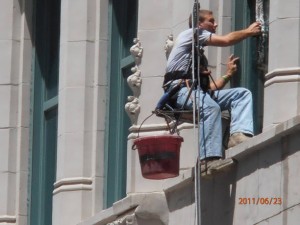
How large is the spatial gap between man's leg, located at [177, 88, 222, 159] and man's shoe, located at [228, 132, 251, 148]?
0.50 ft

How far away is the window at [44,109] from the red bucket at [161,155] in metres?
7.20

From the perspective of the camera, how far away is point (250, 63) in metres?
30.6

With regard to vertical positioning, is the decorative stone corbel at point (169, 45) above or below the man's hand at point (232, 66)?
above

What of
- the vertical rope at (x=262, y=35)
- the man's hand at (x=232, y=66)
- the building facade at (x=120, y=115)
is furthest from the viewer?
the man's hand at (x=232, y=66)

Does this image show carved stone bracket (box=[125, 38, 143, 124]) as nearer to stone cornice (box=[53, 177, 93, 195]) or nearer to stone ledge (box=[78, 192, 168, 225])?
stone ledge (box=[78, 192, 168, 225])

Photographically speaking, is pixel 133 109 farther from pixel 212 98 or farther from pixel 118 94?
pixel 212 98

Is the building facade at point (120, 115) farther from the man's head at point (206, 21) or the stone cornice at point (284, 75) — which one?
the man's head at point (206, 21)

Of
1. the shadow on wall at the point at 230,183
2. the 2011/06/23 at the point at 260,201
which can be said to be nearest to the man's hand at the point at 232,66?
the shadow on wall at the point at 230,183

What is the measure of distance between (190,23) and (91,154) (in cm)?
538

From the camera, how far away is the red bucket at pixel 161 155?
96.1 feet

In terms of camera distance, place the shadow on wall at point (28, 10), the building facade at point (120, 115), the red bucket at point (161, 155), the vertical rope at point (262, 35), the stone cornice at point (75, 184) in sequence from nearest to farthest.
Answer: the building facade at point (120, 115) < the red bucket at point (161, 155) < the vertical rope at point (262, 35) < the stone cornice at point (75, 184) < the shadow on wall at point (28, 10)

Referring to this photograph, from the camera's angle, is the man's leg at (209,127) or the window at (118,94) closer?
the man's leg at (209,127)

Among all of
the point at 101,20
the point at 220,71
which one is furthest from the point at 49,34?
the point at 220,71

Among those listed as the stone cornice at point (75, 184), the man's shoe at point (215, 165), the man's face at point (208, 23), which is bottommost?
the stone cornice at point (75, 184)
